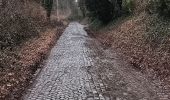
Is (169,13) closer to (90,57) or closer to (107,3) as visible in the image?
(90,57)

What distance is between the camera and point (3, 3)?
20.8 m

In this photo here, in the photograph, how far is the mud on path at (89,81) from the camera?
Answer: 35.3ft

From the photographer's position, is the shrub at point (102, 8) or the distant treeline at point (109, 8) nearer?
the distant treeline at point (109, 8)

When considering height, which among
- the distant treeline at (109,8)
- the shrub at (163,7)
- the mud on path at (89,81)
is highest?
the shrub at (163,7)

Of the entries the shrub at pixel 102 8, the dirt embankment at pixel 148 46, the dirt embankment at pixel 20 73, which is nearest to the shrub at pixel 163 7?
the dirt embankment at pixel 148 46

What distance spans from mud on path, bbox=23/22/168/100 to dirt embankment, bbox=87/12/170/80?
0.62 m

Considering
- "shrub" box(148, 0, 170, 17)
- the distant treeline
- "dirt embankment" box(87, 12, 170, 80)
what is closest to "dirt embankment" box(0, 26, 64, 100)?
"dirt embankment" box(87, 12, 170, 80)

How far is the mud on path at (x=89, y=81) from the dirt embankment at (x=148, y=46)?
2.02 ft

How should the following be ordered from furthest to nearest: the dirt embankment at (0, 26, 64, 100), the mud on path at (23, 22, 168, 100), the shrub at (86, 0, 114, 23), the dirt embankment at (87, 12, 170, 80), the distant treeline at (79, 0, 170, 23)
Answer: the shrub at (86, 0, 114, 23) < the distant treeline at (79, 0, 170, 23) < the dirt embankment at (87, 12, 170, 80) < the dirt embankment at (0, 26, 64, 100) < the mud on path at (23, 22, 168, 100)

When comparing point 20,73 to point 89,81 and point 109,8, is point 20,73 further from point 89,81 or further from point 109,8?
point 109,8

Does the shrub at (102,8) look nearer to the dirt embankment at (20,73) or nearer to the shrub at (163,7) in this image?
the shrub at (163,7)

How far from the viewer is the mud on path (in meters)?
10.8

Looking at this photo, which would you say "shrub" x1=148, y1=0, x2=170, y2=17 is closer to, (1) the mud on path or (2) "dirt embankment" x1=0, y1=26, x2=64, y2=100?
(1) the mud on path

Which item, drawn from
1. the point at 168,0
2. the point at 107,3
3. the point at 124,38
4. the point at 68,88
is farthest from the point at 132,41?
the point at 107,3
